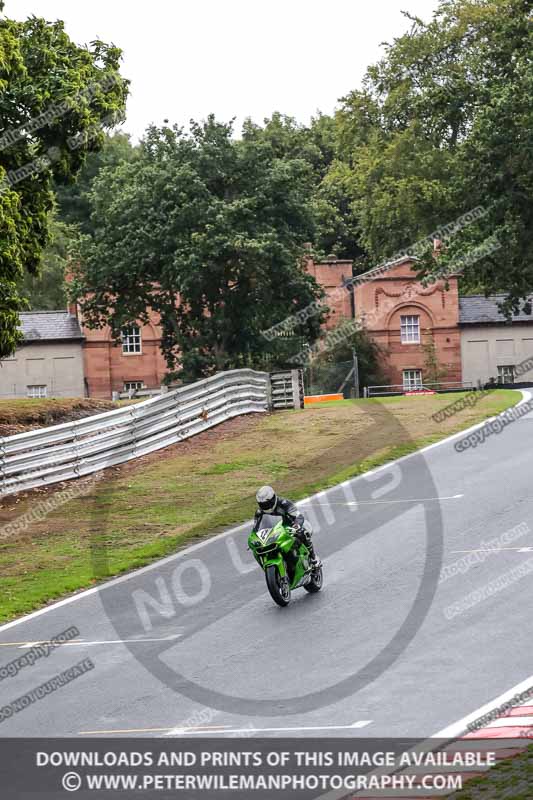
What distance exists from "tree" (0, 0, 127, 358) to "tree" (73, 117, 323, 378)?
36.7ft

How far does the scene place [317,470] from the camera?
81.4ft

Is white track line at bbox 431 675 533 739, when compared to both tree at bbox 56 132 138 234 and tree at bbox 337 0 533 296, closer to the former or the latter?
tree at bbox 337 0 533 296

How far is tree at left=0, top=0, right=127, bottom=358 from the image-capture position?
23109 mm

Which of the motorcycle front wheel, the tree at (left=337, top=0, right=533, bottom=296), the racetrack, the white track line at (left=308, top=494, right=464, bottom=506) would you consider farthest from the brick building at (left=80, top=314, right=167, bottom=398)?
the motorcycle front wheel

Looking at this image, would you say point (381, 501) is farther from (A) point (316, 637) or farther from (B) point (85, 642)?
(B) point (85, 642)

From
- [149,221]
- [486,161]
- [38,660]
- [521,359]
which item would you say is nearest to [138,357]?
[521,359]

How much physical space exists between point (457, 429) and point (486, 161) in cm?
1151

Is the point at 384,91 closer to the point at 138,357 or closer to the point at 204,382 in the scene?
the point at 138,357

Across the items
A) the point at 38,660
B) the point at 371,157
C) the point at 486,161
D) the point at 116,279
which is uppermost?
the point at 371,157

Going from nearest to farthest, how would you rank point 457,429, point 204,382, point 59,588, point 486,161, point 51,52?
1. point 59,588
2. point 51,52
3. point 457,429
4. point 204,382
5. point 486,161

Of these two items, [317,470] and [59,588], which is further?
[317,470]

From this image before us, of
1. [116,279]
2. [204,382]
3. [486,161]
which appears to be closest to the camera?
[204,382]

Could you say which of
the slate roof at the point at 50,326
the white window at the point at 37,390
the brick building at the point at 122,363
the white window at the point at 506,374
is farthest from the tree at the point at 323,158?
the white window at the point at 37,390

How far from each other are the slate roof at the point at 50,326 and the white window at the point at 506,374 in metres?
23.0
